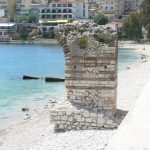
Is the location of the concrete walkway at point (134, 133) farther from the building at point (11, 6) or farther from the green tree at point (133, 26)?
the building at point (11, 6)

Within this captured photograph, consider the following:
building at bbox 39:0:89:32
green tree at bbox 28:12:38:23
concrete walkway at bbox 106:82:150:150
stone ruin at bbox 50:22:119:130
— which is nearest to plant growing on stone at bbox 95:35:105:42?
stone ruin at bbox 50:22:119:130

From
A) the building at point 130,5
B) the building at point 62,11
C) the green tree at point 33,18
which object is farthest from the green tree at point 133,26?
the building at point 130,5

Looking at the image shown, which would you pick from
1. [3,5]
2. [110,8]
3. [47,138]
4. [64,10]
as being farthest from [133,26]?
[47,138]

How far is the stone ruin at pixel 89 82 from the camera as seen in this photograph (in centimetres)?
1519

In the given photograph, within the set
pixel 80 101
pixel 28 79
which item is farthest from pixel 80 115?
pixel 28 79

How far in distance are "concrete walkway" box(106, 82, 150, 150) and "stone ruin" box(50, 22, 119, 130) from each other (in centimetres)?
271

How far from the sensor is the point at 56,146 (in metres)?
13.8

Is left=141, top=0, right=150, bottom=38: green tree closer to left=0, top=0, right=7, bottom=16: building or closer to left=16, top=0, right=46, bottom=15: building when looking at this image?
left=16, top=0, right=46, bottom=15: building

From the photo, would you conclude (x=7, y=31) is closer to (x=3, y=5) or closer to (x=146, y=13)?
(x=3, y=5)

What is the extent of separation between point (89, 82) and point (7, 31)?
133955mm

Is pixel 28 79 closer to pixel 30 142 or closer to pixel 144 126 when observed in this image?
pixel 30 142

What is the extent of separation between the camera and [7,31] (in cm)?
14762

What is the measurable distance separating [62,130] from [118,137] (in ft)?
20.9

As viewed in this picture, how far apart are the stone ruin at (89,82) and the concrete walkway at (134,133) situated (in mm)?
2713
